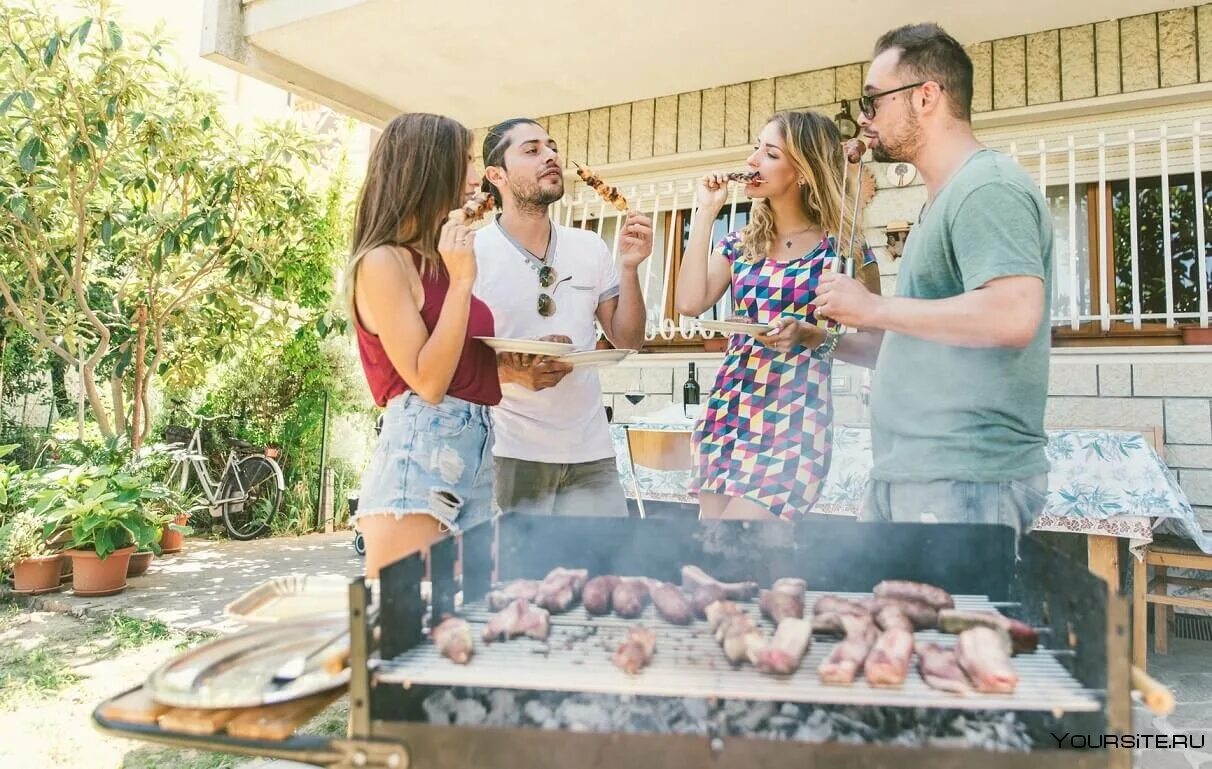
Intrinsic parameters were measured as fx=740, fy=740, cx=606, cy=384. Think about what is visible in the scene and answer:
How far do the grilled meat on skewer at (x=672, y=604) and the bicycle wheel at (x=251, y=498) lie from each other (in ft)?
→ 23.4

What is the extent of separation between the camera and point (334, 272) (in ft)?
25.7

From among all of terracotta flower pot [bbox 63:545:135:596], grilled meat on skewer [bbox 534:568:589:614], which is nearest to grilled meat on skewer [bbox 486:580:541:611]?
grilled meat on skewer [bbox 534:568:589:614]

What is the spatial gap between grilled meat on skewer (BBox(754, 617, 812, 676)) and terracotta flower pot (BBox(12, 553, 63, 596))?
519cm

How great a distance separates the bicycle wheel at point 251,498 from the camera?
24.7 feet

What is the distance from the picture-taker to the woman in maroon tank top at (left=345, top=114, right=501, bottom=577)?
1.69 metres

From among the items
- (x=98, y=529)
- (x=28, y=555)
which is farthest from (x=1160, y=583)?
(x=28, y=555)

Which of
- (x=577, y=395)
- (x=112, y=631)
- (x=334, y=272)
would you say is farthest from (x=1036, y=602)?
(x=334, y=272)

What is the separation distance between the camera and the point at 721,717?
1.24 m

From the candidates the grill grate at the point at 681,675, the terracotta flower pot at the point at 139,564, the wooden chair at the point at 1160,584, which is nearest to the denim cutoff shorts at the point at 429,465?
the grill grate at the point at 681,675

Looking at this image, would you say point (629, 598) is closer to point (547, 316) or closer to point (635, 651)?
point (635, 651)

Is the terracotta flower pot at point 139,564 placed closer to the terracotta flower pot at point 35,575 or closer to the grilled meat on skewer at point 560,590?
the terracotta flower pot at point 35,575

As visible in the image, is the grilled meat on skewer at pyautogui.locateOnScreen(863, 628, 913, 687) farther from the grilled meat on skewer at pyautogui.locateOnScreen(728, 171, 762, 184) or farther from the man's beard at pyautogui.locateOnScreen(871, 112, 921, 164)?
the grilled meat on skewer at pyautogui.locateOnScreen(728, 171, 762, 184)

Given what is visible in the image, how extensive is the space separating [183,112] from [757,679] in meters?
5.83

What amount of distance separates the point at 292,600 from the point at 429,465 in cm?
40
